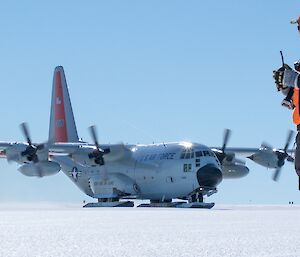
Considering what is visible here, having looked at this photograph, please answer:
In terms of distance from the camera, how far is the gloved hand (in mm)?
6047

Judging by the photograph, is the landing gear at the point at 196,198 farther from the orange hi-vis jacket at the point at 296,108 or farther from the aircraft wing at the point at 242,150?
the orange hi-vis jacket at the point at 296,108

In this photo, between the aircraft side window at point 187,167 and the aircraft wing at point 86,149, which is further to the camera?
the aircraft wing at point 86,149

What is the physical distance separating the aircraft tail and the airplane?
448cm

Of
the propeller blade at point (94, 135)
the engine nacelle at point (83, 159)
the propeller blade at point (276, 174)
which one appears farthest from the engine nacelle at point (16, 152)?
the propeller blade at point (276, 174)

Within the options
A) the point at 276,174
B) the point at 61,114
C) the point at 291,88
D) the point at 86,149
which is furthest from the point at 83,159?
the point at 291,88

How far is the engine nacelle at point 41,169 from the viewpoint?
3900cm

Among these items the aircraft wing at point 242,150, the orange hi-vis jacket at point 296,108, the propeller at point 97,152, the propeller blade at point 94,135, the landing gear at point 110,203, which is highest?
the orange hi-vis jacket at point 296,108

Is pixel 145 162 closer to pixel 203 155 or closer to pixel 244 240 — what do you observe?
pixel 203 155

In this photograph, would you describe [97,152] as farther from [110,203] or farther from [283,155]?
[283,155]

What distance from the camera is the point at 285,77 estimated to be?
6.07 meters

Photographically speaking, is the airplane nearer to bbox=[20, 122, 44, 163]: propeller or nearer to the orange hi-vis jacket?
bbox=[20, 122, 44, 163]: propeller

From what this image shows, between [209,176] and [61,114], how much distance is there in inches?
752

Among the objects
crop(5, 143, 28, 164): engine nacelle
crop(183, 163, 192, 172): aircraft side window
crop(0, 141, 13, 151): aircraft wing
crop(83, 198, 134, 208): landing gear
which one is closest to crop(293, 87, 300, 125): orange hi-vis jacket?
crop(183, 163, 192, 172): aircraft side window

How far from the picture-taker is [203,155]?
39.0 m
